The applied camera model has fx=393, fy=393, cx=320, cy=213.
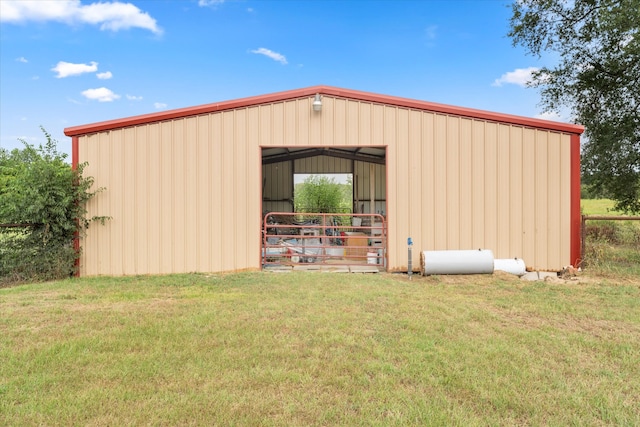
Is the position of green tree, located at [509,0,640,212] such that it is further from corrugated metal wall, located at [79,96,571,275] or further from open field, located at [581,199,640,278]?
corrugated metal wall, located at [79,96,571,275]

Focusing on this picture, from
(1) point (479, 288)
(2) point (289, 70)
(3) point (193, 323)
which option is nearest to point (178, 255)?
(3) point (193, 323)

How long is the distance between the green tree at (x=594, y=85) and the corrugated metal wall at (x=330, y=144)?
603 cm

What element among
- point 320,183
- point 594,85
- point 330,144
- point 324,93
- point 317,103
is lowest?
point 320,183

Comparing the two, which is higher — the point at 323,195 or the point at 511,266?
the point at 323,195

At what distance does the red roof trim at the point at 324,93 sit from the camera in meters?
6.55

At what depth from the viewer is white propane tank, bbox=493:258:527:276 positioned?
640 cm

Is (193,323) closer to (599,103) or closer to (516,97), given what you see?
(516,97)

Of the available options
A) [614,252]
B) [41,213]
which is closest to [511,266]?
[614,252]

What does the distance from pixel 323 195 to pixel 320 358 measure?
11.2 meters

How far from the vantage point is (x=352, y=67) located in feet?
42.8

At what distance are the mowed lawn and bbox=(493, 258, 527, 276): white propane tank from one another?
50.2 inches

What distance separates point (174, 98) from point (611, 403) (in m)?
11.5

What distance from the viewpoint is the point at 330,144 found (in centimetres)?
672

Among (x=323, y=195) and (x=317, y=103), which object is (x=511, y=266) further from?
(x=323, y=195)
